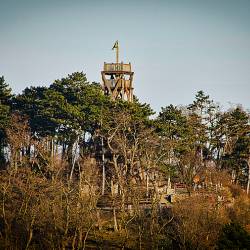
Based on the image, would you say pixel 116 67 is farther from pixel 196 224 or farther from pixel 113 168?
pixel 196 224

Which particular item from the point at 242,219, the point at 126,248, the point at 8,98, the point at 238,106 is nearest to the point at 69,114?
the point at 8,98

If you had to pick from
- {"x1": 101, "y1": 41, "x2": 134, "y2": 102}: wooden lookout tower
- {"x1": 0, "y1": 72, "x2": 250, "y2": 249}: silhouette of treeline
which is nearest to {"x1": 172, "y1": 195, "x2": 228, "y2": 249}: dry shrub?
{"x1": 0, "y1": 72, "x2": 250, "y2": 249}: silhouette of treeline

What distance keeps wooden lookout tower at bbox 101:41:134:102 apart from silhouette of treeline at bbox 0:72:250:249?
2.29 m

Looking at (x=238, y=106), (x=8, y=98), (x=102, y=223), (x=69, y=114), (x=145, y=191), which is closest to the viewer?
(x=102, y=223)

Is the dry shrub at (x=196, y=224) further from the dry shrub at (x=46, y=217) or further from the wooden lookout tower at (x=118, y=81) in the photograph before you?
the wooden lookout tower at (x=118, y=81)

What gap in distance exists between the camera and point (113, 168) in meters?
44.2

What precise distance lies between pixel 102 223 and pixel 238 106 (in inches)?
1137

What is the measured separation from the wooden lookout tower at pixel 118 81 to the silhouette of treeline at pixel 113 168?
229cm

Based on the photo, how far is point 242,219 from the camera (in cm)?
3812

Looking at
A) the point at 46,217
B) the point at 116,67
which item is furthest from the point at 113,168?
the point at 116,67

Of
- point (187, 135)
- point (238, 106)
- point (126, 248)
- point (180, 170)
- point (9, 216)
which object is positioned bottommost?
point (126, 248)

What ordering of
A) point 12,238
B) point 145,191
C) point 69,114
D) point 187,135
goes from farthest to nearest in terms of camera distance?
1. point 187,135
2. point 69,114
3. point 145,191
4. point 12,238

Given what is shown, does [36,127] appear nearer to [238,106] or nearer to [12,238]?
[12,238]

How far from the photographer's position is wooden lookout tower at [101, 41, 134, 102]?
52719 millimetres
